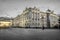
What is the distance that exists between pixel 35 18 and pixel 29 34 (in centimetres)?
49

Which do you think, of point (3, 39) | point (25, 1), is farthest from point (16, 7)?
point (3, 39)

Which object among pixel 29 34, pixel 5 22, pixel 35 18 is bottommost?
pixel 29 34

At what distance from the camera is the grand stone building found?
4594 mm

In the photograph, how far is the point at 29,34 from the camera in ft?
14.9

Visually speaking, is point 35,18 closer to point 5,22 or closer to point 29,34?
point 29,34

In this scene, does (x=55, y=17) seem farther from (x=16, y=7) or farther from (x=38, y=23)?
(x=16, y=7)

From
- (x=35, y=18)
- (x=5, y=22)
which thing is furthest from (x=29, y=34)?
(x=5, y=22)

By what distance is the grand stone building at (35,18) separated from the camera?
4.59 meters

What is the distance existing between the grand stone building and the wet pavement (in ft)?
0.56

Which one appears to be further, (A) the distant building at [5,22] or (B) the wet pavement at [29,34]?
(A) the distant building at [5,22]

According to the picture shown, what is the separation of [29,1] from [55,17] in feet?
2.85

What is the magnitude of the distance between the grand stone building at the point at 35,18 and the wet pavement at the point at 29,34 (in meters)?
0.17

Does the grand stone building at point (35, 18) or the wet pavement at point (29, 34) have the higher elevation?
the grand stone building at point (35, 18)

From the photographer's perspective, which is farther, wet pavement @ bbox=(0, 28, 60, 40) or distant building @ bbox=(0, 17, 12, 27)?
distant building @ bbox=(0, 17, 12, 27)
